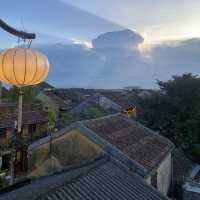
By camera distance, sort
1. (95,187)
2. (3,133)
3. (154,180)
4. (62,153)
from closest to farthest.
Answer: (95,187), (62,153), (154,180), (3,133)

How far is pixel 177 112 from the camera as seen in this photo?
66.3 ft

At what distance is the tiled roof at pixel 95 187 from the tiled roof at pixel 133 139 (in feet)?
5.01

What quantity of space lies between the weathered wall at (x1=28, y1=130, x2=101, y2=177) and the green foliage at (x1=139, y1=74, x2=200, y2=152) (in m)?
10.4

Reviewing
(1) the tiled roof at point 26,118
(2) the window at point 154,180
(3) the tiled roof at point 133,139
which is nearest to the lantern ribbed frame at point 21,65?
(3) the tiled roof at point 133,139

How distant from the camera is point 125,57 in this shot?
405ft

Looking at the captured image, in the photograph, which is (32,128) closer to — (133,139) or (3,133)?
(3,133)

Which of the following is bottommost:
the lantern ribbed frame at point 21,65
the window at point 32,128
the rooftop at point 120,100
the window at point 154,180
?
the window at point 32,128

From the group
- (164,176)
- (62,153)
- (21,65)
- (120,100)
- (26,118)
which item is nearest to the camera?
(21,65)

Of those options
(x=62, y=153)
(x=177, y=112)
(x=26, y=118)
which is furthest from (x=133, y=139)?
(x=26, y=118)

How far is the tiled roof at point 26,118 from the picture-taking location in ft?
61.3

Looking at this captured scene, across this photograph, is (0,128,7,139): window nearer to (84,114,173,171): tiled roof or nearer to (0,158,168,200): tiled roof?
(84,114,173,171): tiled roof

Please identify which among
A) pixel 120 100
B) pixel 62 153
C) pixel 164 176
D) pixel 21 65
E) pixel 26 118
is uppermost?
pixel 21 65

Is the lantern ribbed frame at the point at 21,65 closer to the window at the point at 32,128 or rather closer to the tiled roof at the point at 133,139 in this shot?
the tiled roof at the point at 133,139

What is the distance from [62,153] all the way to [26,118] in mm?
10127
